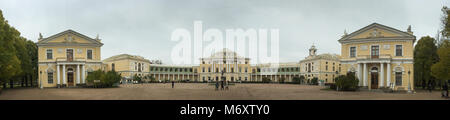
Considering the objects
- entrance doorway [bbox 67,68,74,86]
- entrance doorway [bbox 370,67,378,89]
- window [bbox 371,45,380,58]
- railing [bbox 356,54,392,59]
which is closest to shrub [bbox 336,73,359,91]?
entrance doorway [bbox 370,67,378,89]

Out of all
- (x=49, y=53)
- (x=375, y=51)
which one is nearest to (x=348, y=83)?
(x=375, y=51)

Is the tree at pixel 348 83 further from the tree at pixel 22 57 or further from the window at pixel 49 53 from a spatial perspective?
the tree at pixel 22 57

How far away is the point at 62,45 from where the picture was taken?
2988cm

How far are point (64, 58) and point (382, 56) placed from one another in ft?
118

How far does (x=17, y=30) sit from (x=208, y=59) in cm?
4420

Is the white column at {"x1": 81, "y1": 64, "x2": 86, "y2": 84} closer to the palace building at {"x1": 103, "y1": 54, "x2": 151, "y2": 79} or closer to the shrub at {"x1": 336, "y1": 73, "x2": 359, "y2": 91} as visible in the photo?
the palace building at {"x1": 103, "y1": 54, "x2": 151, "y2": 79}

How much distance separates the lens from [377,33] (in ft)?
80.4

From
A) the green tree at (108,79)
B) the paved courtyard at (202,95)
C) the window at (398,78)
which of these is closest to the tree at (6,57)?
the paved courtyard at (202,95)

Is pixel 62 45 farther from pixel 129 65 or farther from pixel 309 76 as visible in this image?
pixel 309 76

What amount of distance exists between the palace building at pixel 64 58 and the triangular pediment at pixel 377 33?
104 feet

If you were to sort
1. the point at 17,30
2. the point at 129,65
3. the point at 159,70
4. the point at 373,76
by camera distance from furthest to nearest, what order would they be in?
the point at 159,70 → the point at 129,65 → the point at 17,30 → the point at 373,76

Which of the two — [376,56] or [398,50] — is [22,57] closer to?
[376,56]

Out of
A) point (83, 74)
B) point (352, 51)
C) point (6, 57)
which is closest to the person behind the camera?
point (6, 57)

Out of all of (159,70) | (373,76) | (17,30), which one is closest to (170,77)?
(159,70)
